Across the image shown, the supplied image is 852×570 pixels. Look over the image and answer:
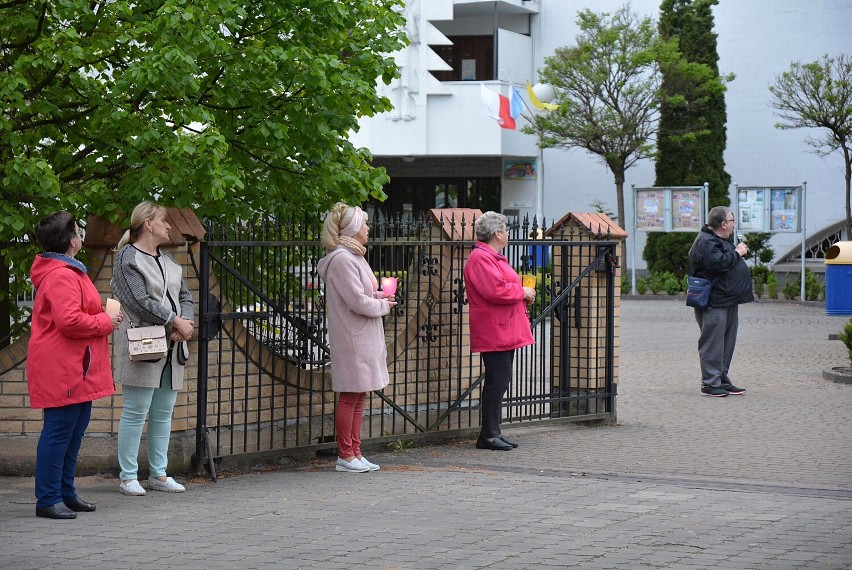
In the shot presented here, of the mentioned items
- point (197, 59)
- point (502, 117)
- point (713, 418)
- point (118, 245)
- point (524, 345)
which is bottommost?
point (713, 418)

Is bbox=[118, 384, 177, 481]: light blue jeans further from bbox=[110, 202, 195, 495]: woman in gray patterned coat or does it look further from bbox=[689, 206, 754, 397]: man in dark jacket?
bbox=[689, 206, 754, 397]: man in dark jacket

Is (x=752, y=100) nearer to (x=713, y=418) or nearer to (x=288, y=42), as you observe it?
(x=713, y=418)

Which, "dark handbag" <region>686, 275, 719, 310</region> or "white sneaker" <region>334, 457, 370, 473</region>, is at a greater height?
"dark handbag" <region>686, 275, 719, 310</region>

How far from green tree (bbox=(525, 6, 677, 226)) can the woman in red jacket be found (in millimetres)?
28390

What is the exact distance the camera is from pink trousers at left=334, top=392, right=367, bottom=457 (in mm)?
8523

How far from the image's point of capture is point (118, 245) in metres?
7.68

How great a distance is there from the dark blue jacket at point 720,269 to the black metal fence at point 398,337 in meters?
2.22

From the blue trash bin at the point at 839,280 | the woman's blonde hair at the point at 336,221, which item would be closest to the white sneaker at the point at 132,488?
the woman's blonde hair at the point at 336,221

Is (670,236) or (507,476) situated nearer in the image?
(507,476)

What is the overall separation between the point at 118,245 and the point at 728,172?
32.7 meters

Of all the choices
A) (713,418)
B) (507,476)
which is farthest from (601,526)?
(713,418)

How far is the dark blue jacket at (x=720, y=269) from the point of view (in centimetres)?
1306

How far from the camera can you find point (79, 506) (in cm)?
697

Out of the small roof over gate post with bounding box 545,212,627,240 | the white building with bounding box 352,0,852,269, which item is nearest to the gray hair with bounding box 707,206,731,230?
the small roof over gate post with bounding box 545,212,627,240
